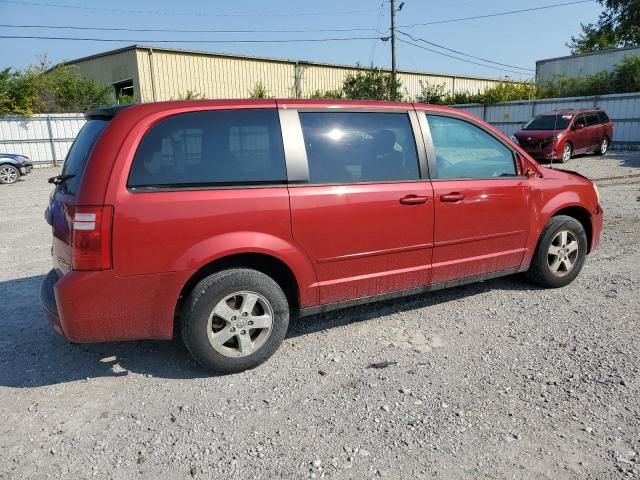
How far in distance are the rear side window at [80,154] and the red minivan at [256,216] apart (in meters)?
0.02

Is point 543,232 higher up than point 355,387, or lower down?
higher up

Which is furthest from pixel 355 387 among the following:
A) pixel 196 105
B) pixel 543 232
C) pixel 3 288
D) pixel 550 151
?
pixel 550 151

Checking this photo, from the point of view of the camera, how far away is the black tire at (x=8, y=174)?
1579 centimetres

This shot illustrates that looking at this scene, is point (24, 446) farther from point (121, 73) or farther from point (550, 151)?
point (121, 73)

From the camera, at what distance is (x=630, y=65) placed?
79.0 ft

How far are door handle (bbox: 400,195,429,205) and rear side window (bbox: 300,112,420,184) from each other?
0.16 meters

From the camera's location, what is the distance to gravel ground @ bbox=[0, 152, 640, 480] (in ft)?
8.54


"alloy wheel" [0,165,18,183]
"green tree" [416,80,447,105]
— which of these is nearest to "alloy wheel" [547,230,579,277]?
"alloy wheel" [0,165,18,183]

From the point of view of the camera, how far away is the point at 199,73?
31453 mm

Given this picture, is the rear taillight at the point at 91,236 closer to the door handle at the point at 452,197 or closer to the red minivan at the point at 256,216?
the red minivan at the point at 256,216

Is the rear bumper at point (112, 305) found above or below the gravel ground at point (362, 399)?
above

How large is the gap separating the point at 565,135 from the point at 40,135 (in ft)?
67.8

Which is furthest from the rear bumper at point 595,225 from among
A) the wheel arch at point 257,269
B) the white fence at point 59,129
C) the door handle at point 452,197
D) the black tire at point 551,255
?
the white fence at point 59,129

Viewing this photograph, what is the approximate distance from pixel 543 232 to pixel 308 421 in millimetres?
3106
